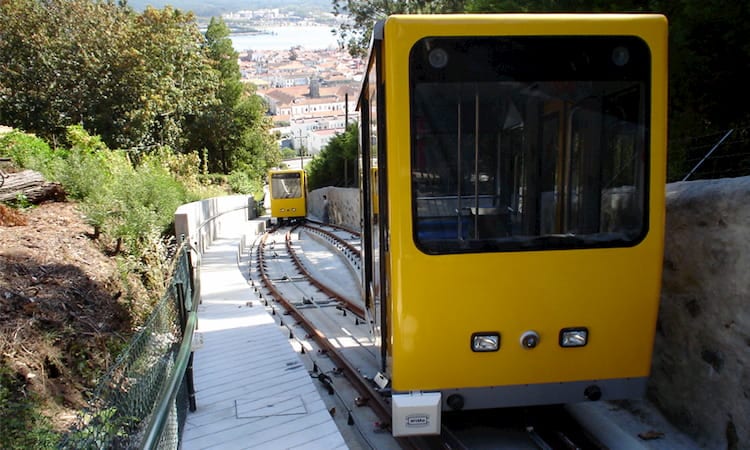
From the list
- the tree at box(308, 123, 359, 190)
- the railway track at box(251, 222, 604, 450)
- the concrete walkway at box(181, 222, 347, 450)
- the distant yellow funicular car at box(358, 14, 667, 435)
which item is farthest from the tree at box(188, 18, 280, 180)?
the distant yellow funicular car at box(358, 14, 667, 435)

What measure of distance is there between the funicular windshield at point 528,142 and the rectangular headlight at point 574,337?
0.58m

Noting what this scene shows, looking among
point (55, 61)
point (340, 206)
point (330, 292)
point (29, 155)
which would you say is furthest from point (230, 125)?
point (330, 292)

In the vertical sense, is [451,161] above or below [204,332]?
above

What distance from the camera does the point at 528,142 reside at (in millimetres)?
4180

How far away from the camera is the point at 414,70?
3.90 m

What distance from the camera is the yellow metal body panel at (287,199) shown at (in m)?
30.5

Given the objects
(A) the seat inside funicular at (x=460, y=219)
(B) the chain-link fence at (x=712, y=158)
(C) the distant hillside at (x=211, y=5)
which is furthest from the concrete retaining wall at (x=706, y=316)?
(C) the distant hillside at (x=211, y=5)

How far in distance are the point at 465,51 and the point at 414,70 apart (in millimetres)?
351

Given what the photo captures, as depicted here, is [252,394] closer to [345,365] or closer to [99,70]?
[345,365]

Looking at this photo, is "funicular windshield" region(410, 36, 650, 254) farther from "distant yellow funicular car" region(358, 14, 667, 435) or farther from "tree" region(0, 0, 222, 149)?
"tree" region(0, 0, 222, 149)

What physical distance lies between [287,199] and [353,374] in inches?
964

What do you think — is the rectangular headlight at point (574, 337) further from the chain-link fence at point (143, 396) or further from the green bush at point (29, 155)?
the green bush at point (29, 155)

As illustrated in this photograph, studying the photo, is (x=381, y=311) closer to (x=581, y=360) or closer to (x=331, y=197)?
(x=581, y=360)

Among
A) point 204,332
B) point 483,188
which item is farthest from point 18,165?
point 483,188
